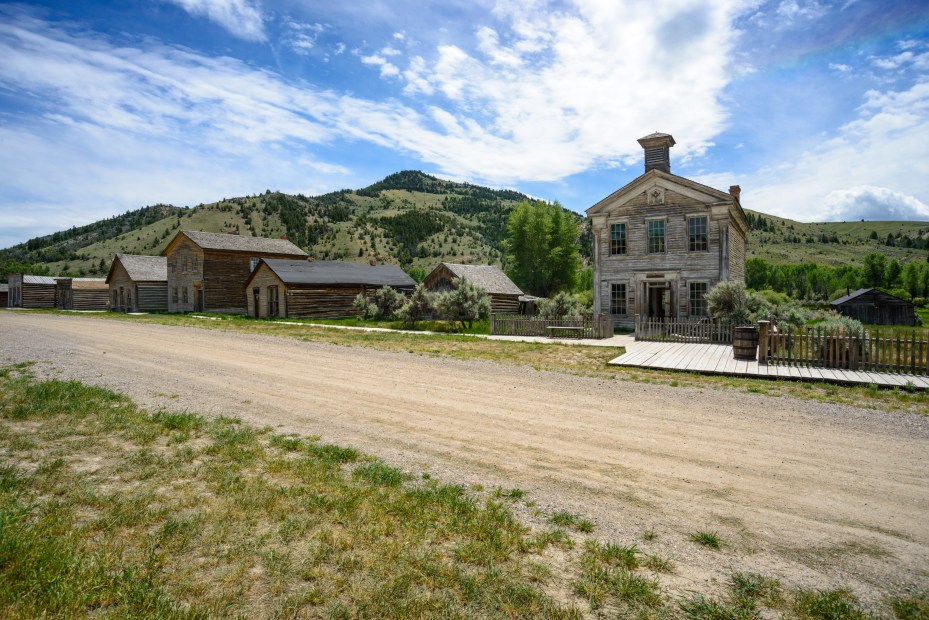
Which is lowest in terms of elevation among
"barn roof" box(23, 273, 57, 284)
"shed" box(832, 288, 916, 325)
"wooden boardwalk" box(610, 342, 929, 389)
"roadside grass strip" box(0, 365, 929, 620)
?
"roadside grass strip" box(0, 365, 929, 620)

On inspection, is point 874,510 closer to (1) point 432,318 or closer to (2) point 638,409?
(2) point 638,409

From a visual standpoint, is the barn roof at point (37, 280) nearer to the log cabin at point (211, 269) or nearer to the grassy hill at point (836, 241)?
the log cabin at point (211, 269)

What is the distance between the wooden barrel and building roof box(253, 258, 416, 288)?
107 ft

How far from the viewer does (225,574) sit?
3.55 metres

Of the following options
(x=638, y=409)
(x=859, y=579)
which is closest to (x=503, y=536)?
(x=859, y=579)

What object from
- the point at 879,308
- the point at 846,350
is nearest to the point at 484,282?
the point at 846,350

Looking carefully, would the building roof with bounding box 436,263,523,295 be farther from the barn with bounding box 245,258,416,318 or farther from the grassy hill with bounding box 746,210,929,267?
the grassy hill with bounding box 746,210,929,267

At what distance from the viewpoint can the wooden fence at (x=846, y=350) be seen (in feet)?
40.5

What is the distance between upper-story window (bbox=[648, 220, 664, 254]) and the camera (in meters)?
26.9

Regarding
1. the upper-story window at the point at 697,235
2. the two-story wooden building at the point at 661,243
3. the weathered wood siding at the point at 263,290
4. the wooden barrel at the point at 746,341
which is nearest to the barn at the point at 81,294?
the weathered wood siding at the point at 263,290

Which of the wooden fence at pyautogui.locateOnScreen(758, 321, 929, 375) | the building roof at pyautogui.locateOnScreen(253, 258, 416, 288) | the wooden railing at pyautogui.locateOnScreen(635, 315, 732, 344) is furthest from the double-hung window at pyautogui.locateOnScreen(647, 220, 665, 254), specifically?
the building roof at pyautogui.locateOnScreen(253, 258, 416, 288)

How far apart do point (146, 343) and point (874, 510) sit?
845 inches

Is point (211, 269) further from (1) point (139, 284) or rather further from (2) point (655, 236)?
(2) point (655, 236)

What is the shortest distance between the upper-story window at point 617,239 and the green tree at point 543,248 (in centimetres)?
2668
